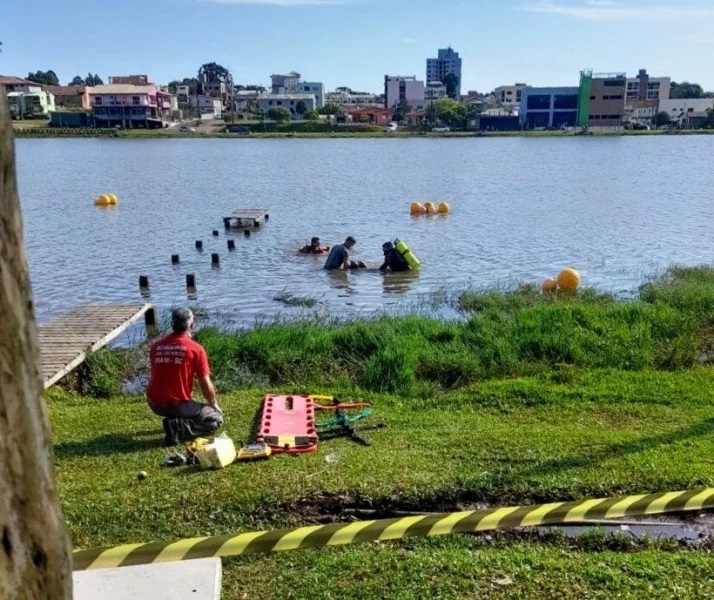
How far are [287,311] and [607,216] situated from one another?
21.9 m

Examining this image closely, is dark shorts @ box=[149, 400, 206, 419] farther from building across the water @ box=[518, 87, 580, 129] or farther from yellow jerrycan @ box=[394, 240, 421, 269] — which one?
building across the water @ box=[518, 87, 580, 129]

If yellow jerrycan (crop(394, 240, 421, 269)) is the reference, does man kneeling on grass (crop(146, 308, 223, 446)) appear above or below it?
above

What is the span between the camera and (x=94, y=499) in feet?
19.8

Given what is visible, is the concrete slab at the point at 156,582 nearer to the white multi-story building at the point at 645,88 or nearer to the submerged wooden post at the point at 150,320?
the submerged wooden post at the point at 150,320

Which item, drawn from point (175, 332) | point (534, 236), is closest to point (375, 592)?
point (175, 332)

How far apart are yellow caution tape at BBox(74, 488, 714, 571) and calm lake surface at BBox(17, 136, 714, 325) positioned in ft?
36.9

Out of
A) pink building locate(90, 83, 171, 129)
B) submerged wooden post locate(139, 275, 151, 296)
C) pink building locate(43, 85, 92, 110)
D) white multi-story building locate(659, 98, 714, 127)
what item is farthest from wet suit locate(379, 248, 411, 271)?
white multi-story building locate(659, 98, 714, 127)

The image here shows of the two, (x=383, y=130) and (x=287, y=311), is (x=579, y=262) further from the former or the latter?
(x=383, y=130)

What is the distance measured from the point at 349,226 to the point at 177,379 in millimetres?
24856

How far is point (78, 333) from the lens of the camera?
12359 millimetres

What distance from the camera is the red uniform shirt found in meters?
7.37

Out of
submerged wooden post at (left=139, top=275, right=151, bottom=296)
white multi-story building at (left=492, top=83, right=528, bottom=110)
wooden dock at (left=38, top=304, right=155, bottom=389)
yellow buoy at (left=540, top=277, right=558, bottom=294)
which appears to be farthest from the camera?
white multi-story building at (left=492, top=83, right=528, bottom=110)

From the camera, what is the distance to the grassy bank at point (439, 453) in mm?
4910

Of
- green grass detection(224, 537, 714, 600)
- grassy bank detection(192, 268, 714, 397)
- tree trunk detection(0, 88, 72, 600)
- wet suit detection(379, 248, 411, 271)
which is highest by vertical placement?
tree trunk detection(0, 88, 72, 600)
